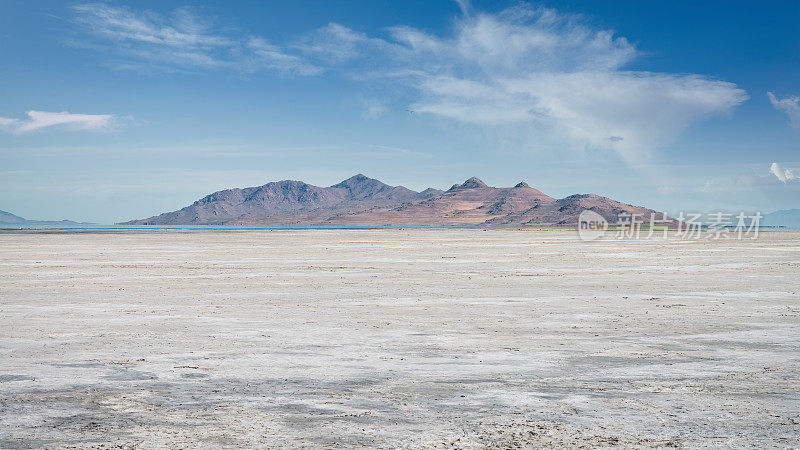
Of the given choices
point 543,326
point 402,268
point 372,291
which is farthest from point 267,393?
point 402,268

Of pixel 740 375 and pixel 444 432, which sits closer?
pixel 444 432

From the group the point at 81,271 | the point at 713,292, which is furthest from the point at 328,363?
the point at 81,271

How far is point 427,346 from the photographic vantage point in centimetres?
1175

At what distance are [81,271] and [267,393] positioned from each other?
999 inches

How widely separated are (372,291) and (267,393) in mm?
13289

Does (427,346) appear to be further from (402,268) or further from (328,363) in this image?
(402,268)

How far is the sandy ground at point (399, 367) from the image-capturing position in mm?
6598

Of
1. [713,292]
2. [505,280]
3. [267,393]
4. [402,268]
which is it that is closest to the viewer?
[267,393]

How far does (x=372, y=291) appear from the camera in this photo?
70.4ft

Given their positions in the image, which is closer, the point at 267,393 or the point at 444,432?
the point at 444,432

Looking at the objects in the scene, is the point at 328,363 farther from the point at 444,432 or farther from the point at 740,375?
the point at 740,375

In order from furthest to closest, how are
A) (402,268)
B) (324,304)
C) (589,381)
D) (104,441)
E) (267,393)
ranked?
(402,268)
(324,304)
(589,381)
(267,393)
(104,441)

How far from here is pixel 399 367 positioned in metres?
9.89

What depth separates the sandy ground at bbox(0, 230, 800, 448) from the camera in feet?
21.6
